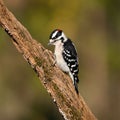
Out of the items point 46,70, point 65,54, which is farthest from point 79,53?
point 46,70

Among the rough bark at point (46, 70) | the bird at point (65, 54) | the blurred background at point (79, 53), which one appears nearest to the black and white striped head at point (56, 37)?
the bird at point (65, 54)

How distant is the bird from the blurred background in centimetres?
1272

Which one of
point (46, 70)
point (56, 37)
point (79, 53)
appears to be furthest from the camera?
point (79, 53)

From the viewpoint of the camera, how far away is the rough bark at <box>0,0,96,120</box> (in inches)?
605

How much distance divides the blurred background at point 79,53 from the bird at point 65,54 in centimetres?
1272

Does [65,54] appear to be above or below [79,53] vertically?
below

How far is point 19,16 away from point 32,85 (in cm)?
242

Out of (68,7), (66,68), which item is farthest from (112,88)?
(66,68)

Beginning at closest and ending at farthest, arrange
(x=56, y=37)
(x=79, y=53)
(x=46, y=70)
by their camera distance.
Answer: (x=46, y=70), (x=56, y=37), (x=79, y=53)

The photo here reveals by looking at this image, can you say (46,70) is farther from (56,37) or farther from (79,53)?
(79,53)

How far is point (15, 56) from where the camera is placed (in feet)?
107

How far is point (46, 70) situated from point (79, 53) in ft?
55.5

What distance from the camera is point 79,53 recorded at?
32.6m

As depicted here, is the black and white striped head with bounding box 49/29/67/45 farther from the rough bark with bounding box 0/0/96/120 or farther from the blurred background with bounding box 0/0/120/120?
the blurred background with bounding box 0/0/120/120
